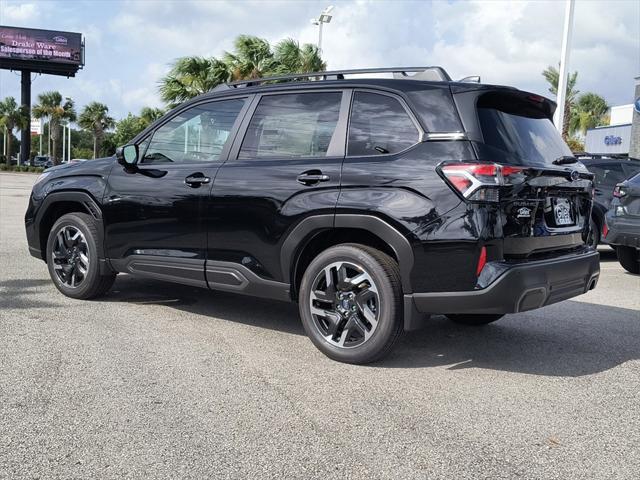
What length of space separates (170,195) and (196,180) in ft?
1.01

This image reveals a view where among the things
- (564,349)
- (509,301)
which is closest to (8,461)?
(509,301)

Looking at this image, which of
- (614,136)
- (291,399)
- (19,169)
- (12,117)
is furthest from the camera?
(12,117)

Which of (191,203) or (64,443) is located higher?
(191,203)

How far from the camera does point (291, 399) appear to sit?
3678mm

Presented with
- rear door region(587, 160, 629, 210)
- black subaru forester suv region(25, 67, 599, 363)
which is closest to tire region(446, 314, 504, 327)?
black subaru forester suv region(25, 67, 599, 363)

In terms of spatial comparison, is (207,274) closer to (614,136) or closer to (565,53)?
(565,53)

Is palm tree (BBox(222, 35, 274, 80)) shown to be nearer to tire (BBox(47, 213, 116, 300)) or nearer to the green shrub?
tire (BBox(47, 213, 116, 300))

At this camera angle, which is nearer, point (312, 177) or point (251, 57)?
point (312, 177)

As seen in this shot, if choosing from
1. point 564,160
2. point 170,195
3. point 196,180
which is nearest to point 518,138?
point 564,160

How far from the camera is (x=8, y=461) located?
283 centimetres

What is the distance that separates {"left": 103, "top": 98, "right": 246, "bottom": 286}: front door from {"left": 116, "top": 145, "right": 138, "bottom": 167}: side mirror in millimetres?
56

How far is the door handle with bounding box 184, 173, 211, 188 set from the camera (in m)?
5.00

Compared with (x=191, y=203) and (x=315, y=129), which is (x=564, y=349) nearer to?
(x=315, y=129)

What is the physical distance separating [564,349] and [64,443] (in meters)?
3.60
